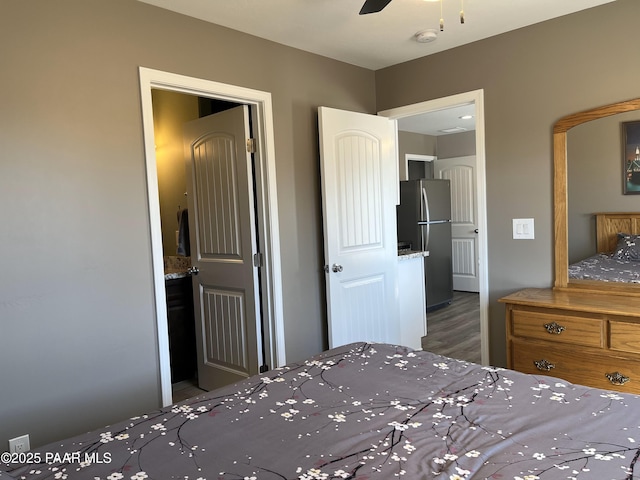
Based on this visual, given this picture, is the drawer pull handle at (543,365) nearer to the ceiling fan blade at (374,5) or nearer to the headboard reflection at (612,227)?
the headboard reflection at (612,227)

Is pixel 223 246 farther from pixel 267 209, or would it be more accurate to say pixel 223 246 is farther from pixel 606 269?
pixel 606 269

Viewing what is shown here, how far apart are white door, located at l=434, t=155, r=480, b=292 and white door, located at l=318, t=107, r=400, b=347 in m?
3.45

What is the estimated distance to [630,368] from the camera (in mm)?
2354

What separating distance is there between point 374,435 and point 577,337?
1.77 metres

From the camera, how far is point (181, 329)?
12.3ft

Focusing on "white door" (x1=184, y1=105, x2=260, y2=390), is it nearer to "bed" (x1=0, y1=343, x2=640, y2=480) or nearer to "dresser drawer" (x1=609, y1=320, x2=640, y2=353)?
"bed" (x1=0, y1=343, x2=640, y2=480)

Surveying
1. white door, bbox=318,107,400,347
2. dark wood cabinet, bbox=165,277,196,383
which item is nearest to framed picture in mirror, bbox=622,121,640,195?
white door, bbox=318,107,400,347

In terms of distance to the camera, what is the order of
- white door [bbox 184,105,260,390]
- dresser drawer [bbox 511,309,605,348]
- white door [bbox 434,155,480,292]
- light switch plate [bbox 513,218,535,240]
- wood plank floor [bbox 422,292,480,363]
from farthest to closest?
white door [bbox 434,155,480,292] < wood plank floor [bbox 422,292,480,363] < white door [bbox 184,105,260,390] < light switch plate [bbox 513,218,535,240] < dresser drawer [bbox 511,309,605,348]

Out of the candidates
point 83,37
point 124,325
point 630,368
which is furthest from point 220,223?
point 630,368

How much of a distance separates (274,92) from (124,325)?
176 cm

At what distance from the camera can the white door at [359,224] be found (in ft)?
10.6

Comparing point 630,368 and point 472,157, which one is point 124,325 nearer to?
point 630,368

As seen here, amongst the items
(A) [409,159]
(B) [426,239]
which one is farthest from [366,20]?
(A) [409,159]

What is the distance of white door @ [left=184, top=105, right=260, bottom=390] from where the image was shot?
3157 millimetres
